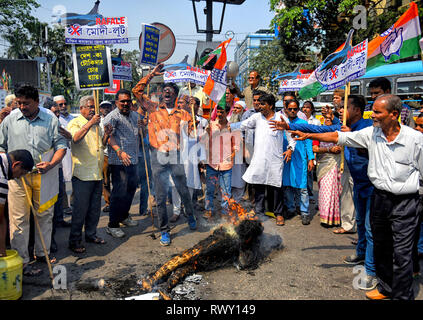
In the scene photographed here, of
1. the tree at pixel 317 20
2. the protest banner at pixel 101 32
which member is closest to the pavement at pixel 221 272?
the protest banner at pixel 101 32

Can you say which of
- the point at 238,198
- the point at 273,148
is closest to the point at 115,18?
the point at 273,148

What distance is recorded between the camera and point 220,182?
247 inches

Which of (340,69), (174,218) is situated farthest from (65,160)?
(340,69)

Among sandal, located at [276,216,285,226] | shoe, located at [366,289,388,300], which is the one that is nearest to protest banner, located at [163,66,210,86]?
sandal, located at [276,216,285,226]

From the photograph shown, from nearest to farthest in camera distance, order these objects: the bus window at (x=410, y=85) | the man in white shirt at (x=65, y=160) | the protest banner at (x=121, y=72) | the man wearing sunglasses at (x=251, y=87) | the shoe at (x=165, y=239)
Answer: the shoe at (x=165, y=239) < the man in white shirt at (x=65, y=160) < the man wearing sunglasses at (x=251, y=87) < the protest banner at (x=121, y=72) < the bus window at (x=410, y=85)

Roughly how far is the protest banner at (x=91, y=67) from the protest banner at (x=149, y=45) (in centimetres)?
118

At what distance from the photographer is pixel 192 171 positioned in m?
6.49

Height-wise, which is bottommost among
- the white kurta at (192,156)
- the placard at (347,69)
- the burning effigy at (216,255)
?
the burning effigy at (216,255)

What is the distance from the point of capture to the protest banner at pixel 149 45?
20.6ft

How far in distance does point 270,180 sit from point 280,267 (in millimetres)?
2074

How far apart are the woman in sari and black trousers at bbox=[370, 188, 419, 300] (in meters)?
2.37

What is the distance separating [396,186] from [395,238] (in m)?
0.52

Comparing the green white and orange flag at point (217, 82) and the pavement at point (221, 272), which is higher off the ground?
the green white and orange flag at point (217, 82)

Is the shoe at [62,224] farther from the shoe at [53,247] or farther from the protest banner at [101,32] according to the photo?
the protest banner at [101,32]
